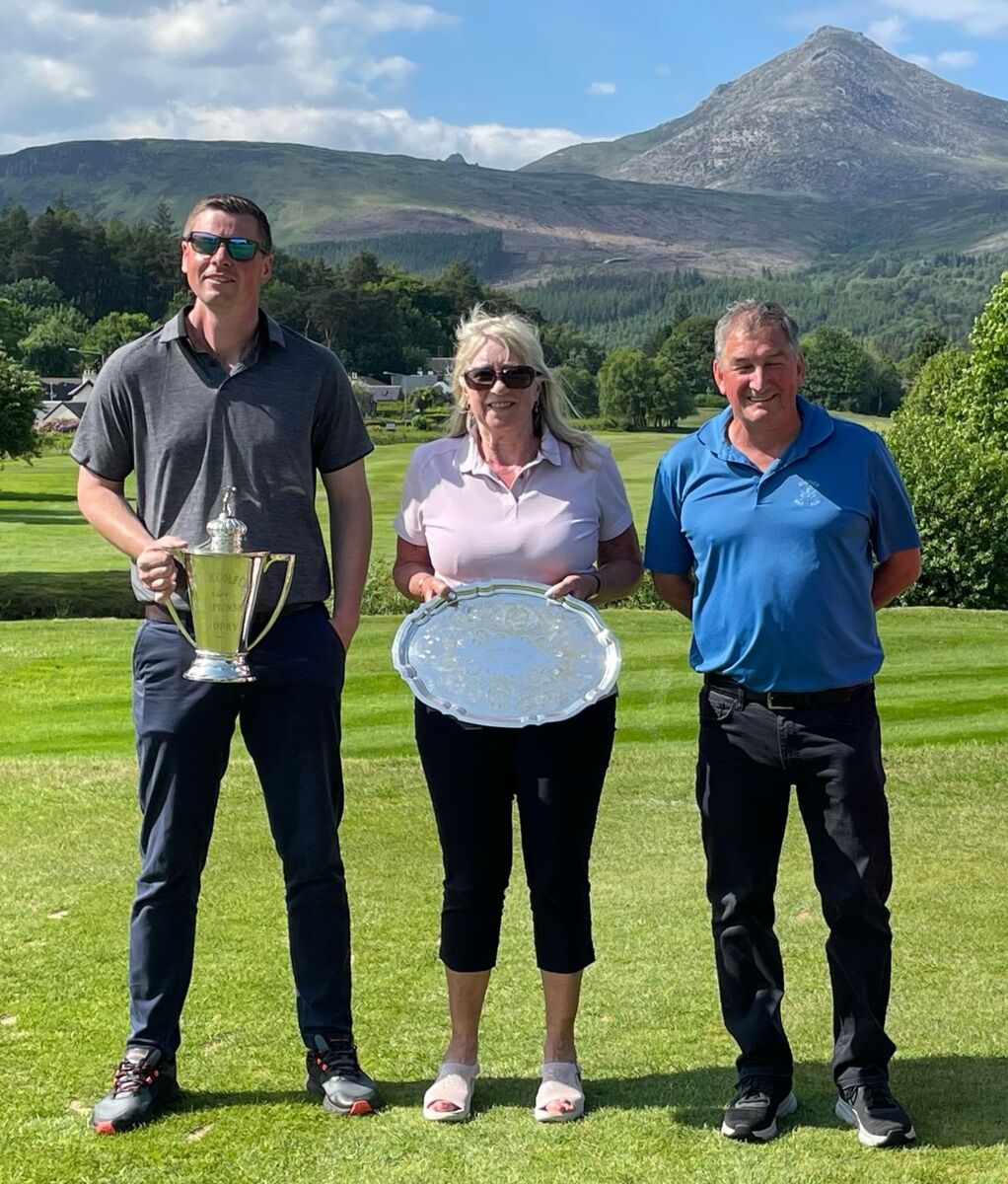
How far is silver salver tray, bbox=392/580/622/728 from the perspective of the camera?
13.6 feet

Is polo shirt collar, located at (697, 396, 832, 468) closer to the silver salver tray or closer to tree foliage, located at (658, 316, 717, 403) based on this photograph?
the silver salver tray

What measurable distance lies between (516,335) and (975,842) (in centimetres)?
478

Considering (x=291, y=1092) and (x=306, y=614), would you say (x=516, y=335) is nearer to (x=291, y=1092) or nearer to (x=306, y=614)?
(x=306, y=614)

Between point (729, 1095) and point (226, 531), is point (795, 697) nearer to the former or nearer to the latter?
point (729, 1095)

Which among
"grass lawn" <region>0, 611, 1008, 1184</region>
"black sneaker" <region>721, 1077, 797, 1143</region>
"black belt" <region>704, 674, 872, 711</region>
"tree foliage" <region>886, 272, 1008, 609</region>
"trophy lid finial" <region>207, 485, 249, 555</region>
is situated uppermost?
"trophy lid finial" <region>207, 485, 249, 555</region>

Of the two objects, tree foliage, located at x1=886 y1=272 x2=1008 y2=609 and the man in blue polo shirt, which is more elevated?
the man in blue polo shirt

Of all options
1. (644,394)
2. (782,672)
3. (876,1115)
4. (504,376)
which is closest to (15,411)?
(504,376)

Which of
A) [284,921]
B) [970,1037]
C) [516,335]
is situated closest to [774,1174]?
[970,1037]

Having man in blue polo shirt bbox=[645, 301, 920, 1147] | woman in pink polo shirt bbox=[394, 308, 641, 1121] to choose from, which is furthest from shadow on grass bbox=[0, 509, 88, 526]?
man in blue polo shirt bbox=[645, 301, 920, 1147]

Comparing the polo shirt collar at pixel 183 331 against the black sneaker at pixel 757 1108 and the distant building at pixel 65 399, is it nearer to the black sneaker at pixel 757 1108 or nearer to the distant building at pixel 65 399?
the black sneaker at pixel 757 1108

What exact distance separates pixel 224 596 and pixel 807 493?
163 centimetres

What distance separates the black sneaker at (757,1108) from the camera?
4.07 m

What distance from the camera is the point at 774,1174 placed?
12.6 feet

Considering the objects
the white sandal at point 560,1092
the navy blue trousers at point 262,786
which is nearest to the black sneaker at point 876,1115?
the white sandal at point 560,1092
